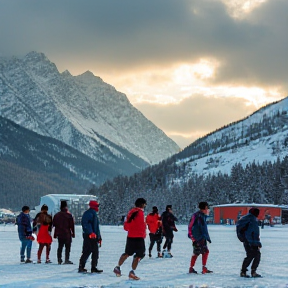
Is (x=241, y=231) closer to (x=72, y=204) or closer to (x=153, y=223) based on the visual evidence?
(x=153, y=223)

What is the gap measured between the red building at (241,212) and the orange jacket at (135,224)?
92.1 meters

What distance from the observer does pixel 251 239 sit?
17594 millimetres

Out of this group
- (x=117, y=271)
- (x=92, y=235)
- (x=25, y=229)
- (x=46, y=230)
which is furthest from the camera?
(x=46, y=230)

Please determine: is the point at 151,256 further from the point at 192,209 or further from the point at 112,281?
the point at 192,209

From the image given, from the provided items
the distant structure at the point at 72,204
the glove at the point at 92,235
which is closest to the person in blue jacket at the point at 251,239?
the glove at the point at 92,235

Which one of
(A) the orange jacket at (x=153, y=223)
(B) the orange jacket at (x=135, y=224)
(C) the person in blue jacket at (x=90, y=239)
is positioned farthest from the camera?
(A) the orange jacket at (x=153, y=223)

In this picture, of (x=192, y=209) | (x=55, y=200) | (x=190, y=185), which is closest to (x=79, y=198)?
(x=55, y=200)

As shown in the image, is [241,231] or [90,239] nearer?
[241,231]

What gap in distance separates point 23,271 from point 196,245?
4.89 metres

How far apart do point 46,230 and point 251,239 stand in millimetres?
8013

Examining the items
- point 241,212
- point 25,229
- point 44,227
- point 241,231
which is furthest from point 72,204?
point 241,231

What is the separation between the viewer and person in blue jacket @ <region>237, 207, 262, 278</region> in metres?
17.6

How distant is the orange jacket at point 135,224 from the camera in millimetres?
17703

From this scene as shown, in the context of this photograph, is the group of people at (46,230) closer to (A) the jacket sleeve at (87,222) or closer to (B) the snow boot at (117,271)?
(A) the jacket sleeve at (87,222)
